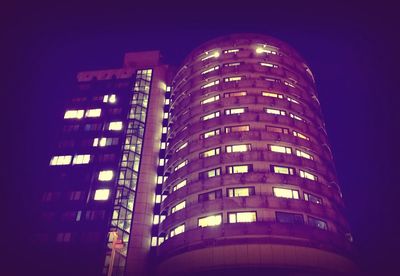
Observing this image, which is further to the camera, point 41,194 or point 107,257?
point 41,194

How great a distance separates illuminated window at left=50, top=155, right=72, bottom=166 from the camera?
63.7 metres

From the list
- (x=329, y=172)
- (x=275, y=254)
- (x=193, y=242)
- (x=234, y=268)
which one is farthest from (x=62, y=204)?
(x=329, y=172)

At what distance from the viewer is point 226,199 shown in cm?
4009

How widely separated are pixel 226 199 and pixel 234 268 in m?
8.48

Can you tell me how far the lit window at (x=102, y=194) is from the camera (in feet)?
189

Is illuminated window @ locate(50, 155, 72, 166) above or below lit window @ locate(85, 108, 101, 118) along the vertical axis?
below

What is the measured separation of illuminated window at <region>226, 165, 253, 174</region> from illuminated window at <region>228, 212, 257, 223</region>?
6373 millimetres

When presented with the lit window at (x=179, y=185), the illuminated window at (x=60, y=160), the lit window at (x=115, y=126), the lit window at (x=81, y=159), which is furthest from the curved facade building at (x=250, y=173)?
the illuminated window at (x=60, y=160)

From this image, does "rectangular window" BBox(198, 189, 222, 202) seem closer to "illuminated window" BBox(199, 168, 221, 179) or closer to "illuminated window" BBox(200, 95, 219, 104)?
"illuminated window" BBox(199, 168, 221, 179)

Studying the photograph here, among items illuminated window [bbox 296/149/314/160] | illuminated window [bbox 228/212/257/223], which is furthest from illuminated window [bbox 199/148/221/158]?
illuminated window [bbox 296/149/314/160]

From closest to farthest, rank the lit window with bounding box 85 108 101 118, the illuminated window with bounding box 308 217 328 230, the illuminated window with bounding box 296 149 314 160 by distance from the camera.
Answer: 1. the illuminated window with bounding box 308 217 328 230
2. the illuminated window with bounding box 296 149 314 160
3. the lit window with bounding box 85 108 101 118

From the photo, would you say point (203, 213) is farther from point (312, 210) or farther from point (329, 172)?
point (329, 172)

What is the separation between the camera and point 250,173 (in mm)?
41844

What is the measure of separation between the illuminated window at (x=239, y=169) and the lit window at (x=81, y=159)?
1319 inches
